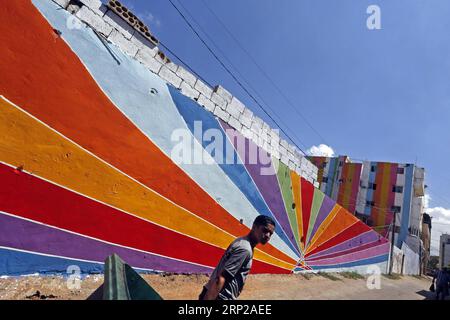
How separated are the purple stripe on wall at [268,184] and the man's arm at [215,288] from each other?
18.1ft

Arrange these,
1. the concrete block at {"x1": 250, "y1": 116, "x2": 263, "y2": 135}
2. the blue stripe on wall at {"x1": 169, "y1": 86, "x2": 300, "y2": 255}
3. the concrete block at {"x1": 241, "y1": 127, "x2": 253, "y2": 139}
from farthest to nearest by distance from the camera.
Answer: the concrete block at {"x1": 250, "y1": 116, "x2": 263, "y2": 135} → the concrete block at {"x1": 241, "y1": 127, "x2": 253, "y2": 139} → the blue stripe on wall at {"x1": 169, "y1": 86, "x2": 300, "y2": 255}

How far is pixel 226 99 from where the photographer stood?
8.12m

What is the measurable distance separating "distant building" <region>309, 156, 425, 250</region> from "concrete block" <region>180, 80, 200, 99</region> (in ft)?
113

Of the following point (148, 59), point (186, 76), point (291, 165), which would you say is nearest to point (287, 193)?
point (291, 165)

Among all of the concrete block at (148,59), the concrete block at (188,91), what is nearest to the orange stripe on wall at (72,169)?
the concrete block at (148,59)

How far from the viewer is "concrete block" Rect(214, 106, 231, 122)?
766 cm

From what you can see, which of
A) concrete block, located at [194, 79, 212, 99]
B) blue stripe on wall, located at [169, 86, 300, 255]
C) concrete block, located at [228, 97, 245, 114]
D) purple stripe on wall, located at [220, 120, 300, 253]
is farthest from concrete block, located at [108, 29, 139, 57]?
concrete block, located at [228, 97, 245, 114]

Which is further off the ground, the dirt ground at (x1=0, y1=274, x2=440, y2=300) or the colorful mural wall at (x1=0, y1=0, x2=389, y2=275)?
the colorful mural wall at (x1=0, y1=0, x2=389, y2=275)

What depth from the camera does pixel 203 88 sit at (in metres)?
7.39

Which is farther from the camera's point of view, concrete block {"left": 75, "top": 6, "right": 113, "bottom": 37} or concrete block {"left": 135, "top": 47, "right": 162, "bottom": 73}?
concrete block {"left": 135, "top": 47, "right": 162, "bottom": 73}

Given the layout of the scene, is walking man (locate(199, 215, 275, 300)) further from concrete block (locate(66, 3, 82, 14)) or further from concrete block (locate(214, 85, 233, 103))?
concrete block (locate(214, 85, 233, 103))

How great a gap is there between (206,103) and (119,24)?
255cm

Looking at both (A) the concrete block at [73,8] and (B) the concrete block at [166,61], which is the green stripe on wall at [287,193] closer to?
(B) the concrete block at [166,61]

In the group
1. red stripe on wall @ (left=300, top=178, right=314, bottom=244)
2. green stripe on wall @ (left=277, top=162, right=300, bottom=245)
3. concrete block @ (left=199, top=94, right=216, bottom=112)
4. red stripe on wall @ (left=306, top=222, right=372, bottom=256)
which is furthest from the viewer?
red stripe on wall @ (left=306, top=222, right=372, bottom=256)
